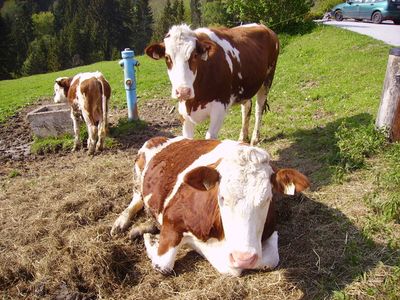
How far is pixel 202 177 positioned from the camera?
323cm

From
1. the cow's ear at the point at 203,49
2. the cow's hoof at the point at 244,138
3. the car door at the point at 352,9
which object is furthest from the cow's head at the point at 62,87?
the car door at the point at 352,9

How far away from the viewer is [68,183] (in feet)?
20.0

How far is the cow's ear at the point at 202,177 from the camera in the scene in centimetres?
320

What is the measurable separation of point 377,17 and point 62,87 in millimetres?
19501

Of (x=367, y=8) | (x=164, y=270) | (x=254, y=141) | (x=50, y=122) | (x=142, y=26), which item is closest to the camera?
(x=164, y=270)

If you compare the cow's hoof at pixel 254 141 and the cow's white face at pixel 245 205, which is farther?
the cow's hoof at pixel 254 141

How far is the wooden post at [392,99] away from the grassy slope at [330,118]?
49 cm

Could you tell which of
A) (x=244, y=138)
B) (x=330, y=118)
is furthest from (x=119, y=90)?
(x=330, y=118)

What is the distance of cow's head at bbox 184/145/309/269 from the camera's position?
2973 mm

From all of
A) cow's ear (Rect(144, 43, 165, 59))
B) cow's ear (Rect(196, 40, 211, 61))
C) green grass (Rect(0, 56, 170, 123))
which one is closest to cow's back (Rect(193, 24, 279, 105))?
cow's ear (Rect(196, 40, 211, 61))

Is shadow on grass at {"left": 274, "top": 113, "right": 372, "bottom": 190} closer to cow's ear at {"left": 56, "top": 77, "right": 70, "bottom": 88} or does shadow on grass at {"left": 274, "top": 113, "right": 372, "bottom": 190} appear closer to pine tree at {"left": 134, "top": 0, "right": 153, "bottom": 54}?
cow's ear at {"left": 56, "top": 77, "right": 70, "bottom": 88}

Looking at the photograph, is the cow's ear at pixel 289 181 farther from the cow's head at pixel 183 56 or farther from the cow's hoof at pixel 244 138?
the cow's hoof at pixel 244 138

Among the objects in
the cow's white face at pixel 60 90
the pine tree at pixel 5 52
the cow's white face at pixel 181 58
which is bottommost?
the pine tree at pixel 5 52

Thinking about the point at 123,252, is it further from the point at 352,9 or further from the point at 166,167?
the point at 352,9
